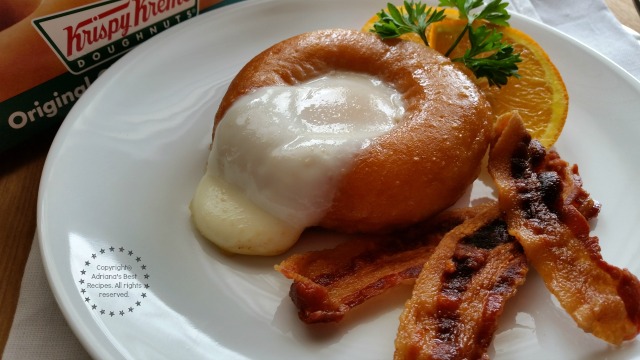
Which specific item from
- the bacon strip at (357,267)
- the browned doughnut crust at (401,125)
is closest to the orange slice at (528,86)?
the browned doughnut crust at (401,125)

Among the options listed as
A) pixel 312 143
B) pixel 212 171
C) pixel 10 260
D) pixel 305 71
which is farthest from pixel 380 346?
pixel 10 260

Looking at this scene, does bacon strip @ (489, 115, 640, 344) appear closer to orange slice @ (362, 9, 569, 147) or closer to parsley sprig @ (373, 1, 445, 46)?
orange slice @ (362, 9, 569, 147)

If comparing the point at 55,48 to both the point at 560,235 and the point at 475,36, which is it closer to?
the point at 475,36

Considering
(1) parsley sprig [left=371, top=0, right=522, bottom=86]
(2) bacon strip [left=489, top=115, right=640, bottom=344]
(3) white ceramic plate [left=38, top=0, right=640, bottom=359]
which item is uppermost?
(1) parsley sprig [left=371, top=0, right=522, bottom=86]

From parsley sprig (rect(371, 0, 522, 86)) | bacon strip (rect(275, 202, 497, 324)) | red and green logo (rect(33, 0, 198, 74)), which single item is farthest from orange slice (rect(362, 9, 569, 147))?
red and green logo (rect(33, 0, 198, 74))

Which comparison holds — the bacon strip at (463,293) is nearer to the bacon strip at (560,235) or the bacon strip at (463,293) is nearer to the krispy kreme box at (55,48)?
the bacon strip at (560,235)

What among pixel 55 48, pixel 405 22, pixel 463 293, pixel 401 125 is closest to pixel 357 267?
pixel 463 293

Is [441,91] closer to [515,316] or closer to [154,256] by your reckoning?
[515,316]

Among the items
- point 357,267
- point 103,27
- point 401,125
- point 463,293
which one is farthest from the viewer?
point 103,27
